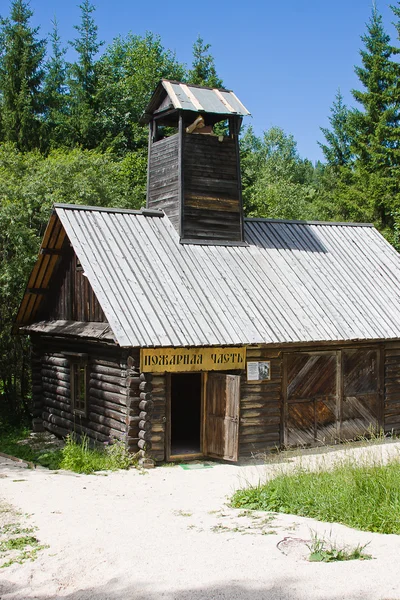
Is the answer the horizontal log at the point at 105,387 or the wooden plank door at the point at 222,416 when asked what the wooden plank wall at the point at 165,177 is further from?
the wooden plank door at the point at 222,416

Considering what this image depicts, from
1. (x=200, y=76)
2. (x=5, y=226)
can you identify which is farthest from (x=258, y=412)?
(x=200, y=76)

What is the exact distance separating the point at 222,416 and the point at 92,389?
3.21 meters

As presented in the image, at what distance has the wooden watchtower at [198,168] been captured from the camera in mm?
17891

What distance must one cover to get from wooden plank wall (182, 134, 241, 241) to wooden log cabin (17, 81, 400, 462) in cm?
3

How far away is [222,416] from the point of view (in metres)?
14.4

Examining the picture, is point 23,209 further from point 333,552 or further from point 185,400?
point 333,552

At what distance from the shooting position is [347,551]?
24.8ft

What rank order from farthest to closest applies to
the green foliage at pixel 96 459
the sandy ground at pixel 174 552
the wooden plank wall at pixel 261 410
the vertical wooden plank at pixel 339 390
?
the vertical wooden plank at pixel 339 390 → the wooden plank wall at pixel 261 410 → the green foliage at pixel 96 459 → the sandy ground at pixel 174 552

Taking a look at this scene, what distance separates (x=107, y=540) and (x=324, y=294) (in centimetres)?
1012

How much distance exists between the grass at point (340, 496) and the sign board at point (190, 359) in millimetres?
3750

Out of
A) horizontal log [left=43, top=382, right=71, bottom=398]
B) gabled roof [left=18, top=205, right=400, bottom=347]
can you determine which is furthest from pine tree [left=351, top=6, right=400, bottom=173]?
horizontal log [left=43, top=382, right=71, bottom=398]

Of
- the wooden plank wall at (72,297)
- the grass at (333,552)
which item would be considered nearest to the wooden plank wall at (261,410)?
the wooden plank wall at (72,297)

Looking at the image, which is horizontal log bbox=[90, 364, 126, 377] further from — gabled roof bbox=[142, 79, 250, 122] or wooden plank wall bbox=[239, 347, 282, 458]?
gabled roof bbox=[142, 79, 250, 122]

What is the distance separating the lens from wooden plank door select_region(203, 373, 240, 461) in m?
14.2
